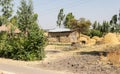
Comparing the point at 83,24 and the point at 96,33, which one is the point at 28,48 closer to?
the point at 83,24

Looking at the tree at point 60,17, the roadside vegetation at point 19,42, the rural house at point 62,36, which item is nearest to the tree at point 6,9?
the roadside vegetation at point 19,42

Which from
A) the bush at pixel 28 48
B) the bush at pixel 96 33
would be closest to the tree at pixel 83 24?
the bush at pixel 96 33

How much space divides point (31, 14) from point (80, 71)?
114 feet

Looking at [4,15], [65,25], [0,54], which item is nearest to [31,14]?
[4,15]

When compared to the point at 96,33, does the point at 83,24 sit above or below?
above

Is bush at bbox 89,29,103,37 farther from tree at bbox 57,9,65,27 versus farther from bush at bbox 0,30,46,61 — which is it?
bush at bbox 0,30,46,61

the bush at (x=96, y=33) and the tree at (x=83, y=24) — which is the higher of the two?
the tree at (x=83, y=24)

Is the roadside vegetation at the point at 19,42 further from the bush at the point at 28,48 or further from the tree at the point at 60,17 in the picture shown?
the tree at the point at 60,17

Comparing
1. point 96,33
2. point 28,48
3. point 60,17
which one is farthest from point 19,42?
point 60,17

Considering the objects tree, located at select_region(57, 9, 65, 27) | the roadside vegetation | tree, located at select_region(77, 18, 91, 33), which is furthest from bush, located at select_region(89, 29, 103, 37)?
the roadside vegetation

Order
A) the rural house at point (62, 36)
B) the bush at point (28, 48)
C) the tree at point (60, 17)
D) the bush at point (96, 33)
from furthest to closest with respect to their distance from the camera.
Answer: the tree at point (60, 17) → the bush at point (96, 33) → the rural house at point (62, 36) → the bush at point (28, 48)

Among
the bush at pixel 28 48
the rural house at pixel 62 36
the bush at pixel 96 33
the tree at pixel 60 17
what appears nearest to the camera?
the bush at pixel 28 48

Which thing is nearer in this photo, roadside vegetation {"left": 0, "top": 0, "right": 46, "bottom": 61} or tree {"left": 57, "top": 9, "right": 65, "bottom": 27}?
roadside vegetation {"left": 0, "top": 0, "right": 46, "bottom": 61}

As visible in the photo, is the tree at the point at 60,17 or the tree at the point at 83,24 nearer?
the tree at the point at 83,24
